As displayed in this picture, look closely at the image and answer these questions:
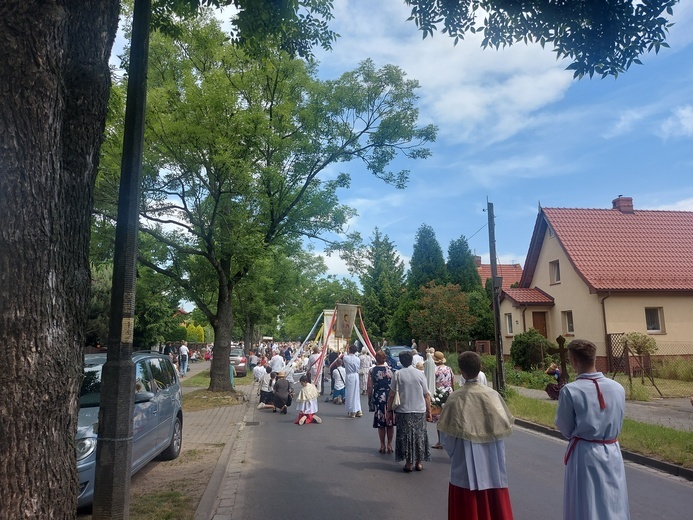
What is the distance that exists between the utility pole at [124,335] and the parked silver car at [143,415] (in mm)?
1094

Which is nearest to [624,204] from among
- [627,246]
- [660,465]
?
[627,246]

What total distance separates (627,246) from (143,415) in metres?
27.6

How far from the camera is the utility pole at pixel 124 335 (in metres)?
4.93

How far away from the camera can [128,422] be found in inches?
198

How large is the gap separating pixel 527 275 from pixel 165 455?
2737cm

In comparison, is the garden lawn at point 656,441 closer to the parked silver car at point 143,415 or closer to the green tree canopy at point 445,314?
the parked silver car at point 143,415

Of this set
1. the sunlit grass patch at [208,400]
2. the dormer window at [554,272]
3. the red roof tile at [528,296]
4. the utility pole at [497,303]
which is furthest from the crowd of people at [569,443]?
the dormer window at [554,272]

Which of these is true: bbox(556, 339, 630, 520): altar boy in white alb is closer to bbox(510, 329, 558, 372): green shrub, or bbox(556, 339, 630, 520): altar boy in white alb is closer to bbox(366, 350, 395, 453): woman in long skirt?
bbox(366, 350, 395, 453): woman in long skirt

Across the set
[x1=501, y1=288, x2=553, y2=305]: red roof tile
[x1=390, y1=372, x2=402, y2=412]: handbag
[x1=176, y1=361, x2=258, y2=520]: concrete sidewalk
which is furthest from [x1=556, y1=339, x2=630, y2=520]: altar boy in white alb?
[x1=501, y1=288, x2=553, y2=305]: red roof tile

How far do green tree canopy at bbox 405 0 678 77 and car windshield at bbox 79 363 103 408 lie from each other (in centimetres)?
610

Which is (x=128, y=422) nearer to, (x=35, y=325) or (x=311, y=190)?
(x=35, y=325)

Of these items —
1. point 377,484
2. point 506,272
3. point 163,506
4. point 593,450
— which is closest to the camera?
point 593,450

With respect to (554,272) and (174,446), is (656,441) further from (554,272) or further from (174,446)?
(554,272)

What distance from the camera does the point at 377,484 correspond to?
776 cm
